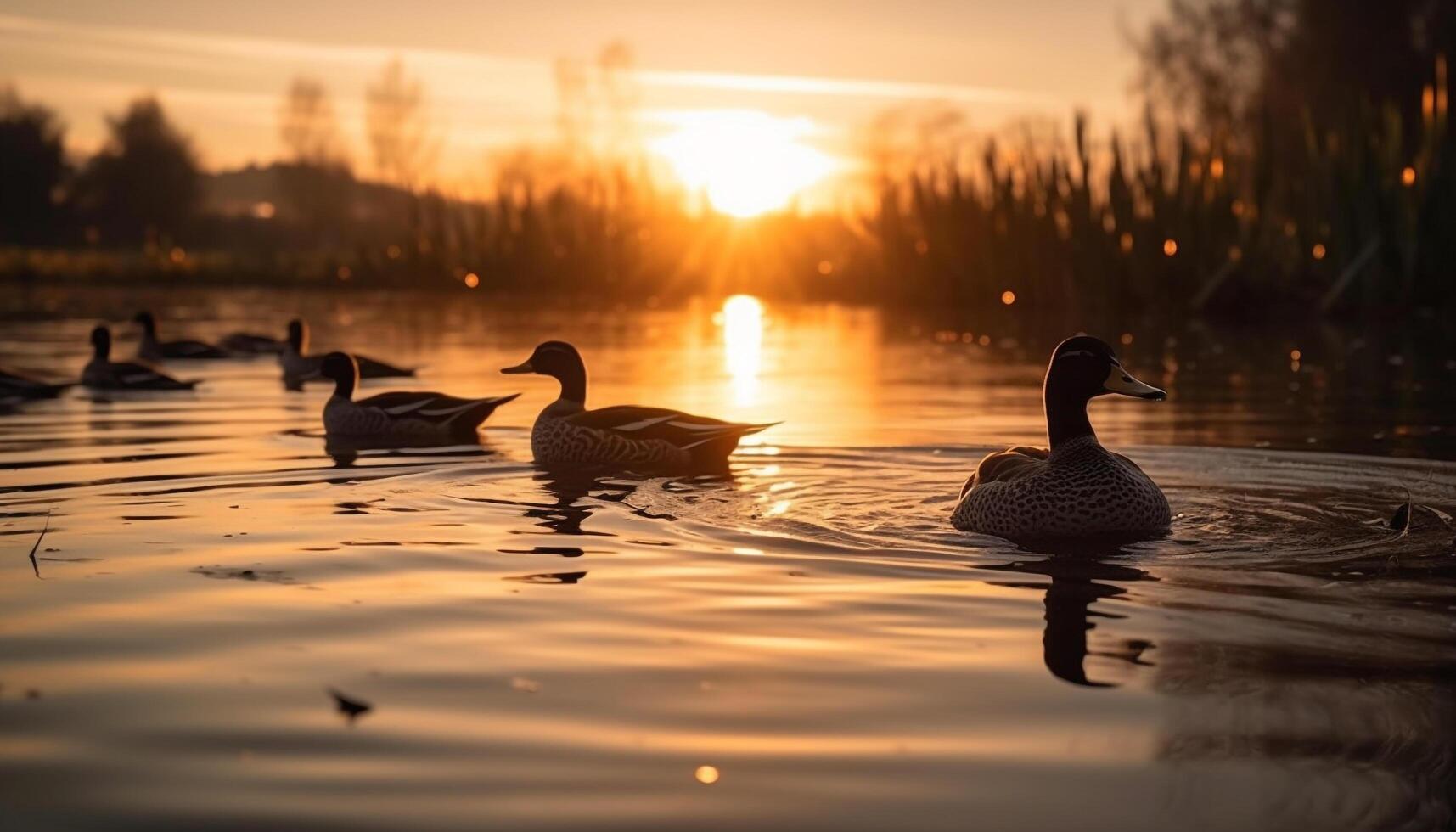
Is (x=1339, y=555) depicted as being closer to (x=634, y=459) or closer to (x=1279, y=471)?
(x=1279, y=471)

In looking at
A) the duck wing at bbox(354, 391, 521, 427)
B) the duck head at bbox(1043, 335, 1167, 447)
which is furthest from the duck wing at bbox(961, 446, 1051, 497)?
the duck wing at bbox(354, 391, 521, 427)

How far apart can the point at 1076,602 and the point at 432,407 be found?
297 inches

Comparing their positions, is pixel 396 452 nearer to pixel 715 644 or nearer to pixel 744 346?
pixel 715 644

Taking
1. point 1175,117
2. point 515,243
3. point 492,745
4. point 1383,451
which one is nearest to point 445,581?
point 492,745

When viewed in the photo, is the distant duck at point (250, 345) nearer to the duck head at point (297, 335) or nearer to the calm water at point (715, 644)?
the duck head at point (297, 335)

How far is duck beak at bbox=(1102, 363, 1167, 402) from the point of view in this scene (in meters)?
8.46

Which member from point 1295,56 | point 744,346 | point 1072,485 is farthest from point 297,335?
point 1295,56

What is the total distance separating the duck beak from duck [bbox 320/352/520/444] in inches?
227

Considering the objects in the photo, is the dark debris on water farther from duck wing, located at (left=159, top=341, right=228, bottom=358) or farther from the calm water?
duck wing, located at (left=159, top=341, right=228, bottom=358)

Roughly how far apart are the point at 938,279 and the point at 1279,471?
23.0 meters

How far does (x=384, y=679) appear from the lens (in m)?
5.11

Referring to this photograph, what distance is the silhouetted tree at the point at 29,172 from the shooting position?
274 feet

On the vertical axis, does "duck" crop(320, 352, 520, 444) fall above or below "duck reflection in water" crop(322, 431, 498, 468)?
above

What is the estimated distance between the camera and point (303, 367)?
62.2 ft
